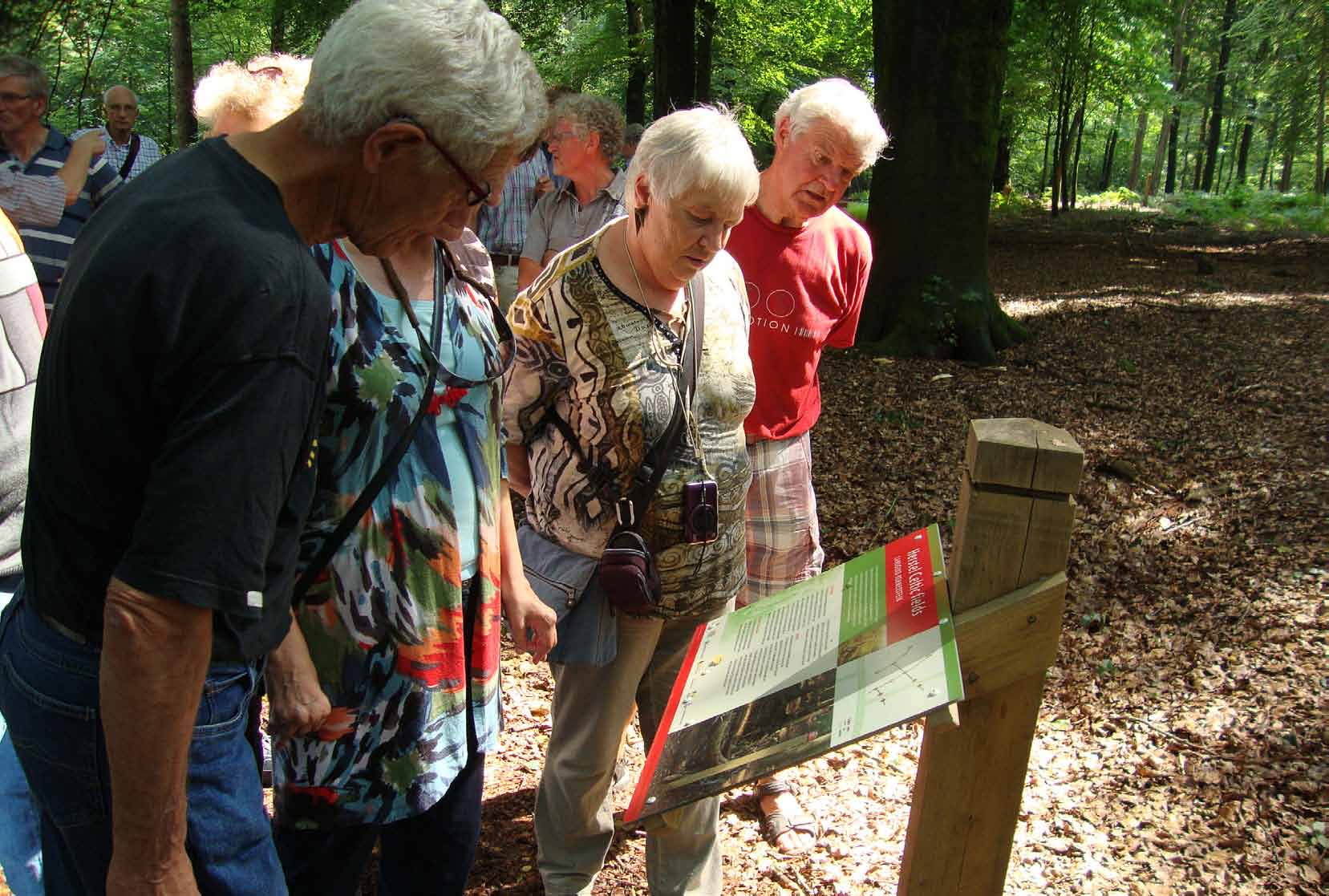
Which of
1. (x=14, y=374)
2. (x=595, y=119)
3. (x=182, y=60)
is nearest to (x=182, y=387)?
(x=14, y=374)

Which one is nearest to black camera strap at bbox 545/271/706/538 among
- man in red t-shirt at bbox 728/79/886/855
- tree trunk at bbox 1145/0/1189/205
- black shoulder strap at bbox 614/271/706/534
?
black shoulder strap at bbox 614/271/706/534

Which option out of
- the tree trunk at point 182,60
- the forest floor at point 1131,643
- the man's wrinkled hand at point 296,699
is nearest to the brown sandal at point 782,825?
the forest floor at point 1131,643

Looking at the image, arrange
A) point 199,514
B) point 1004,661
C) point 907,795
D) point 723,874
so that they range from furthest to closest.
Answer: point 907,795 → point 723,874 → point 1004,661 → point 199,514

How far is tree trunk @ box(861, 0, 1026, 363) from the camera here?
789cm

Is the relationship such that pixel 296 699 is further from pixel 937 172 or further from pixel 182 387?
pixel 937 172

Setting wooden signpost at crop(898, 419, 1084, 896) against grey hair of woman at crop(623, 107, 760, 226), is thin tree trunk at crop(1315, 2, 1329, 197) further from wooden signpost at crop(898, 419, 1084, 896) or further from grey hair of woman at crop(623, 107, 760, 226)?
wooden signpost at crop(898, 419, 1084, 896)

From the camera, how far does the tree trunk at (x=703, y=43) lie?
1597cm

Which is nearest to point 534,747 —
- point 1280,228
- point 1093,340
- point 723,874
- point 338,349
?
point 723,874

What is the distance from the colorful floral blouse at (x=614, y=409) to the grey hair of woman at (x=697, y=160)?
23 centimetres

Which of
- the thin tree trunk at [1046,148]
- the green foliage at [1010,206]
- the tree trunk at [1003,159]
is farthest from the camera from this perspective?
the thin tree trunk at [1046,148]

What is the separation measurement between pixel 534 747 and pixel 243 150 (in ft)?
9.21

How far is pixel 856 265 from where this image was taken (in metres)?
3.18

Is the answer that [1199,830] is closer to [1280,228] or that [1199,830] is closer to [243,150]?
[243,150]

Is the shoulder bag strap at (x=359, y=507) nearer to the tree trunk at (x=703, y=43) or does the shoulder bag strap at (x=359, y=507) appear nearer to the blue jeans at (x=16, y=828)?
the blue jeans at (x=16, y=828)
